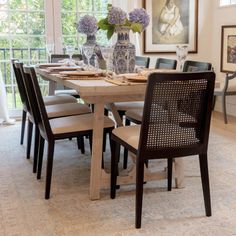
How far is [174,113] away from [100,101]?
0.50 meters

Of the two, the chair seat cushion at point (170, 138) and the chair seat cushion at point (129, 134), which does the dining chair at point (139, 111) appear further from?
the chair seat cushion at point (170, 138)

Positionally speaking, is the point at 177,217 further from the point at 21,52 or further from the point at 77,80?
the point at 21,52

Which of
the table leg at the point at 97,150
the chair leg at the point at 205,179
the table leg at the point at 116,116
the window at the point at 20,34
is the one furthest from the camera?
the window at the point at 20,34

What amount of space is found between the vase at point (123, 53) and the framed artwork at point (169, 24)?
2.69m

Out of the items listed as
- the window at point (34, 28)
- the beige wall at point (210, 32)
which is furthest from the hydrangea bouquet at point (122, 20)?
the beige wall at point (210, 32)

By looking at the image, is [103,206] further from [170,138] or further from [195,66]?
[195,66]

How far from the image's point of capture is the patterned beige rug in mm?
2201

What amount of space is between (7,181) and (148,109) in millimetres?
1435

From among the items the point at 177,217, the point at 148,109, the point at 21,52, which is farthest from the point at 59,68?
the point at 21,52

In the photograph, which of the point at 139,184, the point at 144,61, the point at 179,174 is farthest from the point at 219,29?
the point at 139,184

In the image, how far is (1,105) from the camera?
16.2 ft

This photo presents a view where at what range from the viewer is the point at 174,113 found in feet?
7.07

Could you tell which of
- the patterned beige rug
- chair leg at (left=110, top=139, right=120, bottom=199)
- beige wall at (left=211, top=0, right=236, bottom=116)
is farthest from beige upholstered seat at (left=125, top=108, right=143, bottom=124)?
beige wall at (left=211, top=0, right=236, bottom=116)

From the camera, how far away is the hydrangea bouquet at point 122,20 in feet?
9.41
